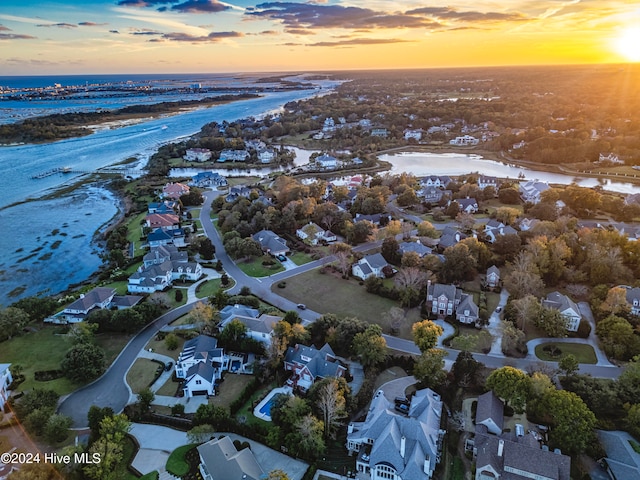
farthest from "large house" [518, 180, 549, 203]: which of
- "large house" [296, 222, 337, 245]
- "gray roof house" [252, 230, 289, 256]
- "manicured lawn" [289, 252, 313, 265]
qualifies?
"gray roof house" [252, 230, 289, 256]

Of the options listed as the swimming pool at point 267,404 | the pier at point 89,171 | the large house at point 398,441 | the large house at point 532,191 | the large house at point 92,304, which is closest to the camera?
the large house at point 398,441

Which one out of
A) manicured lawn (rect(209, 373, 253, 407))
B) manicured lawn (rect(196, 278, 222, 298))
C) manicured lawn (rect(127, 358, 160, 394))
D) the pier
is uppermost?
the pier

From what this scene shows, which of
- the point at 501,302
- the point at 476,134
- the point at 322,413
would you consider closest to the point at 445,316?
the point at 501,302

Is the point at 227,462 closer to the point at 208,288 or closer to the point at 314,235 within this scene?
the point at 208,288

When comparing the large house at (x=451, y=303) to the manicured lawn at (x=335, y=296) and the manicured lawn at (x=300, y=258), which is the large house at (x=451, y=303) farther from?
the manicured lawn at (x=300, y=258)

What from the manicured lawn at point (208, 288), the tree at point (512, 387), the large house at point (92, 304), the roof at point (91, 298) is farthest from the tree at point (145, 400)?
the tree at point (512, 387)

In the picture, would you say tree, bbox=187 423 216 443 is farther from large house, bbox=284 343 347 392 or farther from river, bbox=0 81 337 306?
river, bbox=0 81 337 306
